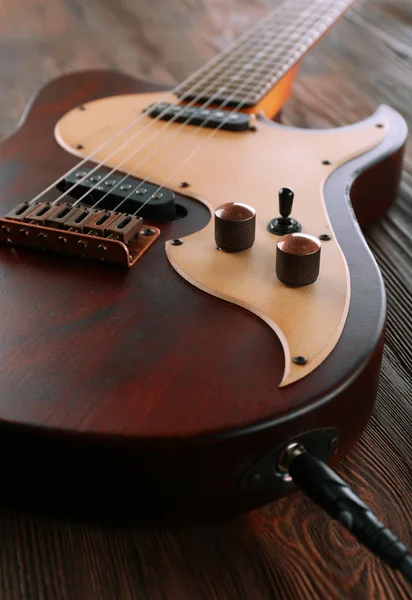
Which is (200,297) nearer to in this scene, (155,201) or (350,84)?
(155,201)

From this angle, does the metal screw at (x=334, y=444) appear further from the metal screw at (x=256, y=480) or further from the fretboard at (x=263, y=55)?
the fretboard at (x=263, y=55)

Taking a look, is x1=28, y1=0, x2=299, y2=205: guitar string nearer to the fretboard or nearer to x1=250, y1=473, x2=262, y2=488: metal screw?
the fretboard

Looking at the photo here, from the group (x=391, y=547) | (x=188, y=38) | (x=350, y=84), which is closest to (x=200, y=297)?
(x=391, y=547)

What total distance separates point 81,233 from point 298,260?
27 cm

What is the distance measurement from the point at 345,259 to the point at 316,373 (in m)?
0.21

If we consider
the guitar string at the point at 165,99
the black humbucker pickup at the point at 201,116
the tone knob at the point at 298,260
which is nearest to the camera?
the tone knob at the point at 298,260

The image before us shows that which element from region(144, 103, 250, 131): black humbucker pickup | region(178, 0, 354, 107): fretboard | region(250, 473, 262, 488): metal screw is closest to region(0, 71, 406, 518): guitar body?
region(250, 473, 262, 488): metal screw

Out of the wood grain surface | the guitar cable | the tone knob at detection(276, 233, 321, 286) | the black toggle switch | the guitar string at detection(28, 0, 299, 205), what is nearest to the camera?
the guitar cable

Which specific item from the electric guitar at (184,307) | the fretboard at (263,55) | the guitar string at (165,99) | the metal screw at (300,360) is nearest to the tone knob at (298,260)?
the electric guitar at (184,307)

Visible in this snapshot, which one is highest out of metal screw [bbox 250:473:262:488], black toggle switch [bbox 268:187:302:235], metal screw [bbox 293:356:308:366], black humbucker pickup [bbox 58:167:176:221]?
black toggle switch [bbox 268:187:302:235]

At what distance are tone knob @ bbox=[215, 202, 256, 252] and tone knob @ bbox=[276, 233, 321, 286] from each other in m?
0.06

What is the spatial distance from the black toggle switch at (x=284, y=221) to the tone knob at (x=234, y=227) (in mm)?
46

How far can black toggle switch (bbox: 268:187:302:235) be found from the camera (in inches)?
33.4

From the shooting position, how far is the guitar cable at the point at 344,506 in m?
0.54
